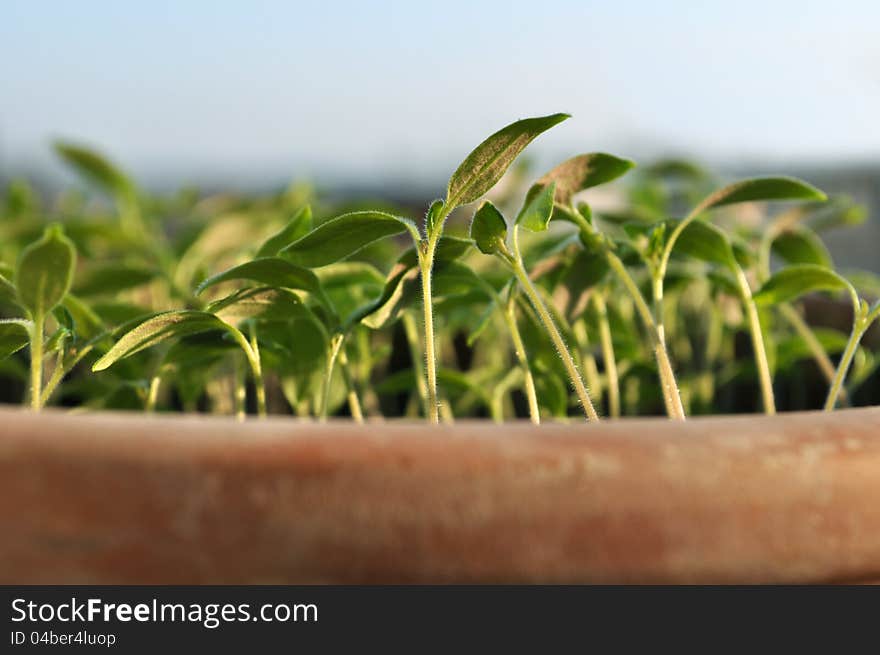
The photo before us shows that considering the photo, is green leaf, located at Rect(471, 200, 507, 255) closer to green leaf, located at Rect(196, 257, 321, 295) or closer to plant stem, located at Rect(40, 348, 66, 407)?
green leaf, located at Rect(196, 257, 321, 295)

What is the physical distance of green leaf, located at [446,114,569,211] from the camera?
33 centimetres

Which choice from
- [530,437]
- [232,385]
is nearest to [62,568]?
[530,437]

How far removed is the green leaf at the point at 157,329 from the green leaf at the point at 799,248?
0.41 metres

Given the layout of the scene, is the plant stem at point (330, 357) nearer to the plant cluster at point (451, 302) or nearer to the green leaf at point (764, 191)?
the plant cluster at point (451, 302)

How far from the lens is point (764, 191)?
0.45 meters

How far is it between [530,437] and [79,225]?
63 cm

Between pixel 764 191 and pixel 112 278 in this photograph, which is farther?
pixel 112 278

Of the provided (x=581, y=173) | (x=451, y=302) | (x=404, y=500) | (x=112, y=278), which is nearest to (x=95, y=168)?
(x=112, y=278)

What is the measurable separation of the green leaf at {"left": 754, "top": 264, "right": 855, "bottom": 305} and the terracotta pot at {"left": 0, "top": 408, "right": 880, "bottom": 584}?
203 mm

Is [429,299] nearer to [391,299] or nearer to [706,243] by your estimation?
[391,299]

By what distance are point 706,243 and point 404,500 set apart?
29cm

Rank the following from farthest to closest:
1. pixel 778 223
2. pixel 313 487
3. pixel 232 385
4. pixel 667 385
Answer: pixel 232 385 → pixel 778 223 → pixel 667 385 → pixel 313 487

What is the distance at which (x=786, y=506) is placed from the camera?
273 mm
